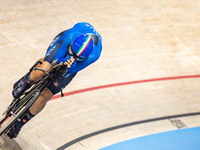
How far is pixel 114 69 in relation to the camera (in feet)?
15.1

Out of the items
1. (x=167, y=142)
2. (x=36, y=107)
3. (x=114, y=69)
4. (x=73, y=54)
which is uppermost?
(x=73, y=54)

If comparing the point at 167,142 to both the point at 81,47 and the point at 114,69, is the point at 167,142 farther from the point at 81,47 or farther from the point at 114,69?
the point at 81,47

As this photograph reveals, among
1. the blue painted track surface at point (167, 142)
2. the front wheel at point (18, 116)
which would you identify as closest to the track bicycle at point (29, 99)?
the front wheel at point (18, 116)

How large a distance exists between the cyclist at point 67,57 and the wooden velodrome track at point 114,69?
85cm

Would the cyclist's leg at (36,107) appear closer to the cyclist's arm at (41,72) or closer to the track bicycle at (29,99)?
the track bicycle at (29,99)

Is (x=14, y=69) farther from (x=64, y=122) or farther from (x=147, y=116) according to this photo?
(x=147, y=116)

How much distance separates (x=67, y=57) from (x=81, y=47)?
149 millimetres

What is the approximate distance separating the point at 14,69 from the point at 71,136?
1.32 meters

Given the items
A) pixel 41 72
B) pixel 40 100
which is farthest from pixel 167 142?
pixel 41 72

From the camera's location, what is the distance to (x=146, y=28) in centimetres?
541

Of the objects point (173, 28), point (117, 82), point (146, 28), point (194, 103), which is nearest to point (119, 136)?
point (117, 82)

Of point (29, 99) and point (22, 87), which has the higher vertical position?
point (22, 87)

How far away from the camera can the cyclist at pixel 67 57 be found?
212 cm

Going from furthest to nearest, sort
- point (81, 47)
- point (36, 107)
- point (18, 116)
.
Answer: point (36, 107) < point (18, 116) < point (81, 47)
